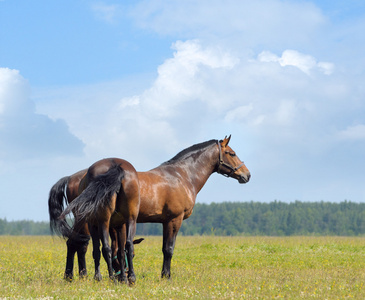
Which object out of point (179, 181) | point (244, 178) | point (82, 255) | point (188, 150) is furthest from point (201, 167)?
point (82, 255)

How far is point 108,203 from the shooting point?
1006 cm

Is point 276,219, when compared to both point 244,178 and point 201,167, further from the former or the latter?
point 201,167

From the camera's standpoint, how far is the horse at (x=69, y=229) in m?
11.4

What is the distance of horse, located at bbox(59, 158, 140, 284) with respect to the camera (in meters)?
9.94

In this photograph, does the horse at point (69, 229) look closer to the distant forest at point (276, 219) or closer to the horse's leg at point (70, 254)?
the horse's leg at point (70, 254)

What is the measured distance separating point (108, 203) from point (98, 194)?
0.35 meters

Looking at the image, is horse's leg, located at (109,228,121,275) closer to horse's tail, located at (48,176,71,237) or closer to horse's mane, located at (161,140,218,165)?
horse's tail, located at (48,176,71,237)

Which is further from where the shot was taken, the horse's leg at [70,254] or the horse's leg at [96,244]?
the horse's leg at [70,254]

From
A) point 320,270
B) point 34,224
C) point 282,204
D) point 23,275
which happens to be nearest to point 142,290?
point 23,275

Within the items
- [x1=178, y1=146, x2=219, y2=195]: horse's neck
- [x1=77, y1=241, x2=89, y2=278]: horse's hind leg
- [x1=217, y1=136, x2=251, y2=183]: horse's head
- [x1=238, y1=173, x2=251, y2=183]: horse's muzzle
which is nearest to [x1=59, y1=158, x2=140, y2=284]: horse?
[x1=77, y1=241, x2=89, y2=278]: horse's hind leg

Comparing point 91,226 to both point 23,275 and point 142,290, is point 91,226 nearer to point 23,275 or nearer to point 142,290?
point 142,290

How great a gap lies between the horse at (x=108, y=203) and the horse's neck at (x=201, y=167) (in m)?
2.51

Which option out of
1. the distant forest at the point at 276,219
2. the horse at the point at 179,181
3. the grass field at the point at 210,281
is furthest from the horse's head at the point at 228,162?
the distant forest at the point at 276,219

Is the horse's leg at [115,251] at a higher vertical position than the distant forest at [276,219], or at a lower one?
lower
